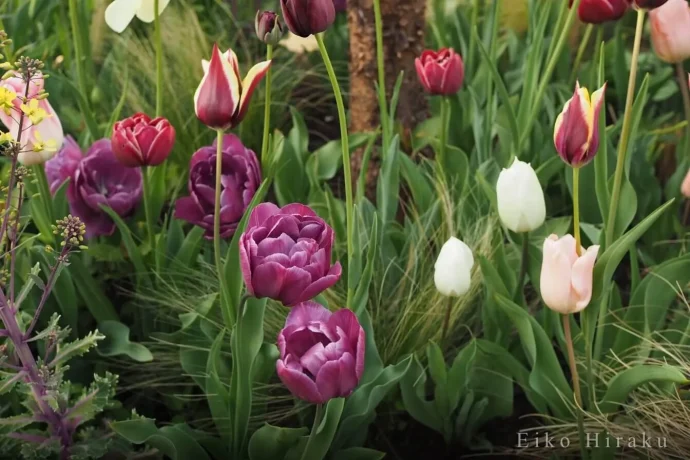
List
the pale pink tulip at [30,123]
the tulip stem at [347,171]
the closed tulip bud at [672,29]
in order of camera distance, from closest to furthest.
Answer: the tulip stem at [347,171]
the pale pink tulip at [30,123]
the closed tulip bud at [672,29]

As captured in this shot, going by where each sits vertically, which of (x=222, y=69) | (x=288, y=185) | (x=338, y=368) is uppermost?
(x=222, y=69)

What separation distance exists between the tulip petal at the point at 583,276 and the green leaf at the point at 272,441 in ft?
1.07

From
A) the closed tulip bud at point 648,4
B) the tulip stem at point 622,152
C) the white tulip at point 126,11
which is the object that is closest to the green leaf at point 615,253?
the tulip stem at point 622,152

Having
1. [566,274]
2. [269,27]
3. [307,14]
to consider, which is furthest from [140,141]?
[566,274]

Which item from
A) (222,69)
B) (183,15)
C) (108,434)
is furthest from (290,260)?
(183,15)

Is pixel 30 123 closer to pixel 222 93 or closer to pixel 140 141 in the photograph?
pixel 140 141

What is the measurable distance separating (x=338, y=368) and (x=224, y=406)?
266 mm

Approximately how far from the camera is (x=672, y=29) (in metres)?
1.22

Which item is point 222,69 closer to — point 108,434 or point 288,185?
point 108,434

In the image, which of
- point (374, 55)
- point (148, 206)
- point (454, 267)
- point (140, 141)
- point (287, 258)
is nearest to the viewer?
point (287, 258)

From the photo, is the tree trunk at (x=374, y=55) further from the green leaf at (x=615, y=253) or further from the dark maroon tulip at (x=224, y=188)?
the green leaf at (x=615, y=253)

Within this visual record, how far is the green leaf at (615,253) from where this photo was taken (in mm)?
913

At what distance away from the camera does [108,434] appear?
3.36 feet

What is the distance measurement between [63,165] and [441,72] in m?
0.58
